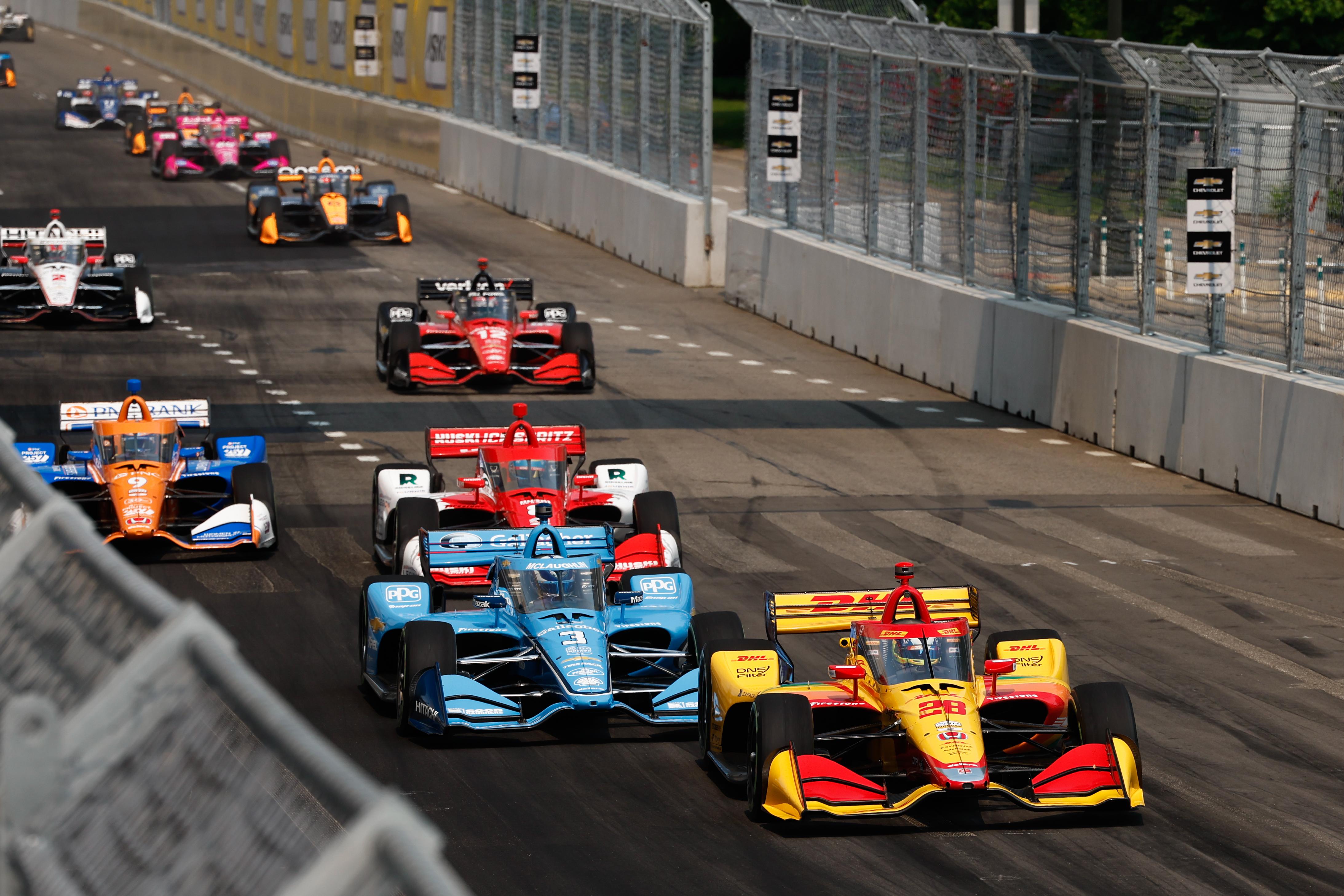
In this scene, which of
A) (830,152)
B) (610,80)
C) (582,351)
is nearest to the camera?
(582,351)

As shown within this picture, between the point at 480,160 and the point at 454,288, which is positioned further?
the point at 480,160

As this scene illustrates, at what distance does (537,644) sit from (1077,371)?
1034 centimetres

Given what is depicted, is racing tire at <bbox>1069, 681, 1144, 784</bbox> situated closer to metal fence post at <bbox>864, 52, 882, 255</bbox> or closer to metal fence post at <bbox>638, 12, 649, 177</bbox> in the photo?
metal fence post at <bbox>864, 52, 882, 255</bbox>

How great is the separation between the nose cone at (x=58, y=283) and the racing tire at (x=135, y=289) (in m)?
0.60

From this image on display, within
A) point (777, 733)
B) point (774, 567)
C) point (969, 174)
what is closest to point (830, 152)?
point (969, 174)

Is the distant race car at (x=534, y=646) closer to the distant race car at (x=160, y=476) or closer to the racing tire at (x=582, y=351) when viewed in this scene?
the distant race car at (x=160, y=476)

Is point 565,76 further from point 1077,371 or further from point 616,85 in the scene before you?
point 1077,371

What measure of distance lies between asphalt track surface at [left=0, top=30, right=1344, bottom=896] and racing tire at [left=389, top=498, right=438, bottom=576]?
20.2 inches

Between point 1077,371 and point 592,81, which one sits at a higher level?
point 592,81

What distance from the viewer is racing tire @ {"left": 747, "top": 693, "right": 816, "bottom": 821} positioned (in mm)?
9016

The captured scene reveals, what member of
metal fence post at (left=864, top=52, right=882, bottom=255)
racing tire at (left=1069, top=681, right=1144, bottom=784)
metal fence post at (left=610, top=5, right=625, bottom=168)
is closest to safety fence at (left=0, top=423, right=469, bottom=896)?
racing tire at (left=1069, top=681, right=1144, bottom=784)

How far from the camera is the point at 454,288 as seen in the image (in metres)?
22.1

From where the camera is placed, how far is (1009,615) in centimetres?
1270

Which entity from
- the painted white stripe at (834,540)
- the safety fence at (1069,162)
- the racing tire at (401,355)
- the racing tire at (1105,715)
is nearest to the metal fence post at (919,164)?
the safety fence at (1069,162)
